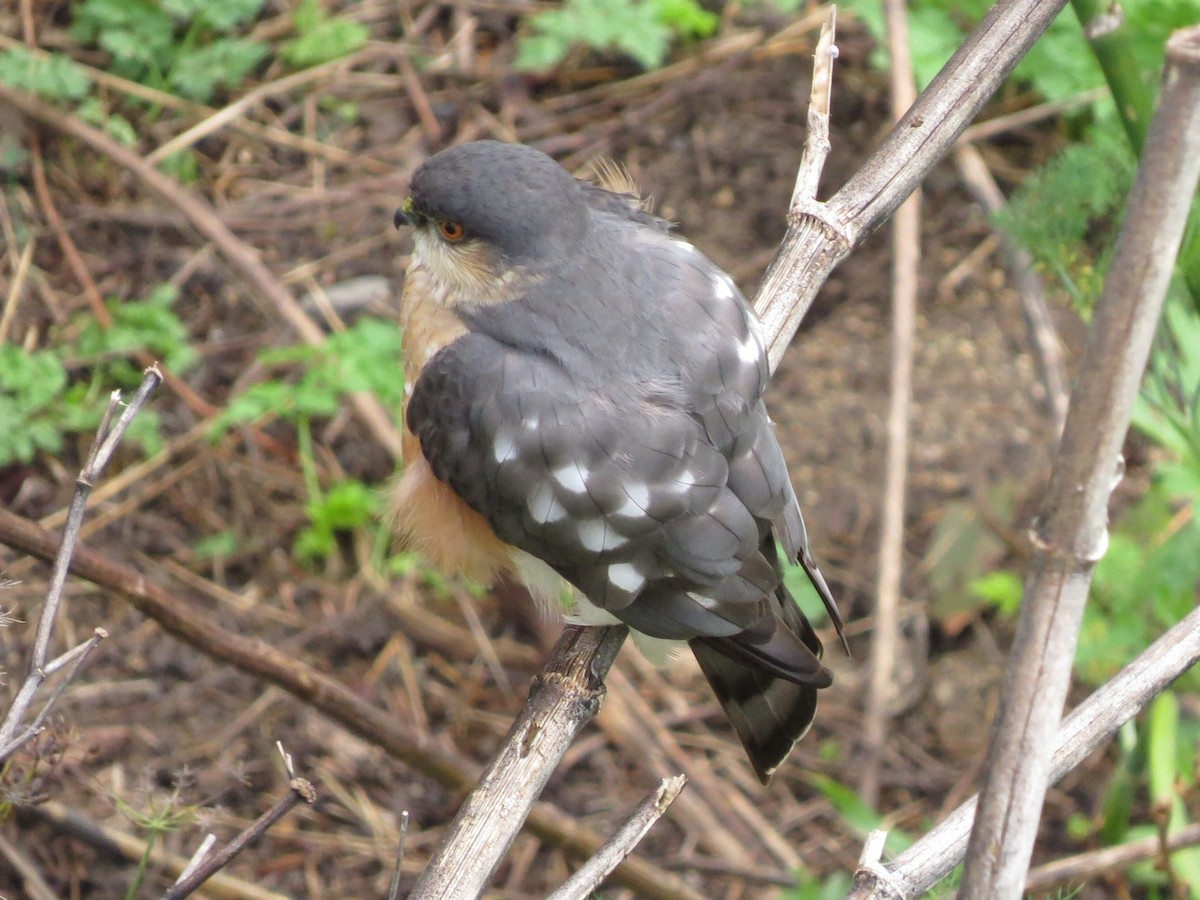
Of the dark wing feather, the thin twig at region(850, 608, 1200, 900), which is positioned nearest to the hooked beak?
the dark wing feather

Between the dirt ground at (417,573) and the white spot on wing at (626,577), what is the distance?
3.27 ft

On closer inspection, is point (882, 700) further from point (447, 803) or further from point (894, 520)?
point (447, 803)

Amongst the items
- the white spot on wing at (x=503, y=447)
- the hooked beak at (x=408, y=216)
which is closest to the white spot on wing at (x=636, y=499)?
the white spot on wing at (x=503, y=447)

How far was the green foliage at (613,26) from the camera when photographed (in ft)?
16.3

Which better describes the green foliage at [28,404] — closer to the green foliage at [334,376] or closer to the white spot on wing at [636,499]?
the green foliage at [334,376]

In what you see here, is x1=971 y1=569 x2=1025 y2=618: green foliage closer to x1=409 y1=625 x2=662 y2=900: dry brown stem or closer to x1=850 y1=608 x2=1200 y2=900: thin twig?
x1=409 y1=625 x2=662 y2=900: dry brown stem

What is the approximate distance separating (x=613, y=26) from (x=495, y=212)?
8.03 feet

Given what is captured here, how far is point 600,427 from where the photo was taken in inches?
105

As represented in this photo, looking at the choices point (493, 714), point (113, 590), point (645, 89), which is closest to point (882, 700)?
point (493, 714)

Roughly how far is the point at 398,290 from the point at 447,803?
1.99 meters

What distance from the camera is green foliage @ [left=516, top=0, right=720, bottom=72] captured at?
496 centimetres

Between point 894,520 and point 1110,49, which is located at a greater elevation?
point 1110,49

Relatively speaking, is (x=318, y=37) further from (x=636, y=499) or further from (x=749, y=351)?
(x=636, y=499)

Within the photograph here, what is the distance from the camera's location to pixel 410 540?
3129mm
